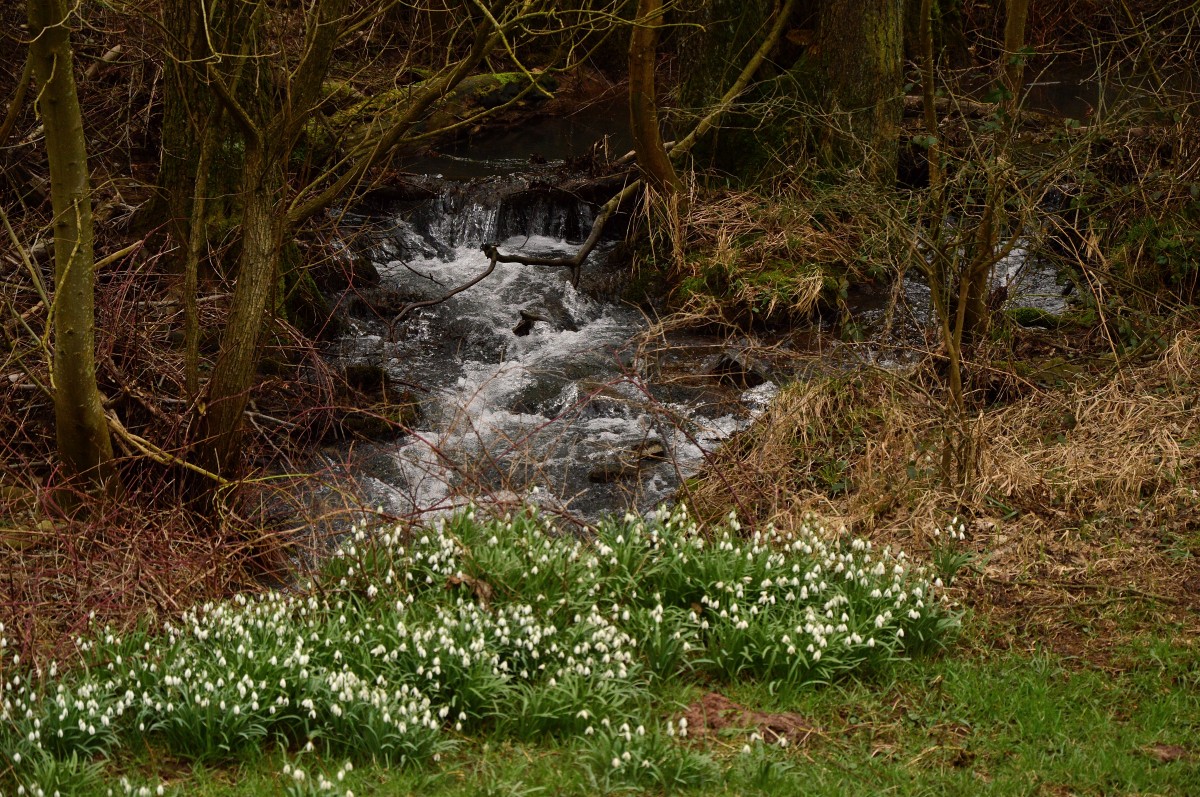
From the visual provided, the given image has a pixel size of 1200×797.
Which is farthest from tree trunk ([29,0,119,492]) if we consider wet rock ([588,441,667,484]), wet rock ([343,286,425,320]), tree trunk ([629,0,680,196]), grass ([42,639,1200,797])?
tree trunk ([629,0,680,196])

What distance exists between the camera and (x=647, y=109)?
1216cm

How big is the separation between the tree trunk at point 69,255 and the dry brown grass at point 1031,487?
12.7ft

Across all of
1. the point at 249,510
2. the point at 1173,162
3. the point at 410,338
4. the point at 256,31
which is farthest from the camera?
the point at 410,338

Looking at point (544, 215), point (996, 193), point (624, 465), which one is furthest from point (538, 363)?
point (996, 193)

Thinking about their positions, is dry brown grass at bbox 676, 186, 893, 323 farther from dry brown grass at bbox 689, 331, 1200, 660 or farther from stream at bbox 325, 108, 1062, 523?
dry brown grass at bbox 689, 331, 1200, 660

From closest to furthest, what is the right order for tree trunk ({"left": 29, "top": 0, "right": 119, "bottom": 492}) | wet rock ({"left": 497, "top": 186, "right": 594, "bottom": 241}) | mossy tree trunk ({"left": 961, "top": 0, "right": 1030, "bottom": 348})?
tree trunk ({"left": 29, "top": 0, "right": 119, "bottom": 492})
mossy tree trunk ({"left": 961, "top": 0, "right": 1030, "bottom": 348})
wet rock ({"left": 497, "top": 186, "right": 594, "bottom": 241})

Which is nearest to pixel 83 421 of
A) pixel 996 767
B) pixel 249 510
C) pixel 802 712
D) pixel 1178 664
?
pixel 249 510

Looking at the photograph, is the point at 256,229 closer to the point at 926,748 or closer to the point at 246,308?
Answer: the point at 246,308

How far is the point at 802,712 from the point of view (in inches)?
212

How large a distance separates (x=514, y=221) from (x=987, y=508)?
8.97 meters

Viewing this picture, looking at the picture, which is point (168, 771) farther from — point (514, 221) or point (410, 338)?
point (514, 221)

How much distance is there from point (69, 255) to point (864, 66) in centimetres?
915

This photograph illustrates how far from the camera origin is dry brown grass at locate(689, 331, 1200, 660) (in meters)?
6.34

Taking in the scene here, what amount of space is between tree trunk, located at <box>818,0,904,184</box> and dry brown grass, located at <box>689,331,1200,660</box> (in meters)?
4.86
